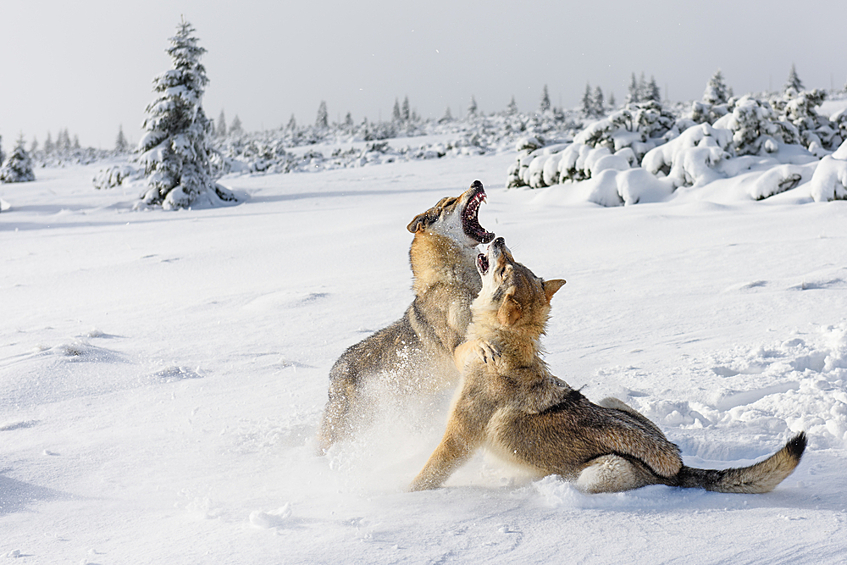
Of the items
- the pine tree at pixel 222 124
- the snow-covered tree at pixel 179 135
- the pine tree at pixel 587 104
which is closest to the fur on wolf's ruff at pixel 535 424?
the snow-covered tree at pixel 179 135

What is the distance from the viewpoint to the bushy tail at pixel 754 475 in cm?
306

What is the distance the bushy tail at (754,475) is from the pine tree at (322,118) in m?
89.8

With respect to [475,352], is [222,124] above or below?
above

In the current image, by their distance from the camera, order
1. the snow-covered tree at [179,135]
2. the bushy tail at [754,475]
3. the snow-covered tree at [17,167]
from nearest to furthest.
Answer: the bushy tail at [754,475]
the snow-covered tree at [179,135]
the snow-covered tree at [17,167]

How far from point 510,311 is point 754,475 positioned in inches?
60.5

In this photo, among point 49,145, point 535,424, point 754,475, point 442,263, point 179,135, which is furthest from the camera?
point 49,145

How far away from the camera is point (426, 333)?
4.84 meters

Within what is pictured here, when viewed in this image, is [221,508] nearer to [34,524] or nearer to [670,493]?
[34,524]

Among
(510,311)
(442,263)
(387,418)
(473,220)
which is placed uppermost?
(473,220)

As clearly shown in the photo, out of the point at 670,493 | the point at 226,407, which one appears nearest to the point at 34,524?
the point at 226,407

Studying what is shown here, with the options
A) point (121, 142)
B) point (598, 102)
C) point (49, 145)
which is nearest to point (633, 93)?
point (598, 102)

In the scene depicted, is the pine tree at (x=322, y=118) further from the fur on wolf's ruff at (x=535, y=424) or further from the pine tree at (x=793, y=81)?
the fur on wolf's ruff at (x=535, y=424)

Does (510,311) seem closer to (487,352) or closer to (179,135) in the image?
(487,352)

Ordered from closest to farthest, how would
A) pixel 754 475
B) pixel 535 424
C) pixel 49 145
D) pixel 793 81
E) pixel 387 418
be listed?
pixel 754 475 → pixel 535 424 → pixel 387 418 → pixel 793 81 → pixel 49 145
